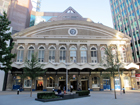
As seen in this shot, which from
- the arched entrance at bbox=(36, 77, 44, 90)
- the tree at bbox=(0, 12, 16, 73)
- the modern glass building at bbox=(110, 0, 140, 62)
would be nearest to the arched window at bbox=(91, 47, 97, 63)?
the arched entrance at bbox=(36, 77, 44, 90)

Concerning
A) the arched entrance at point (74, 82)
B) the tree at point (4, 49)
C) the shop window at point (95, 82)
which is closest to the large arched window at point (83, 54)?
the arched entrance at point (74, 82)

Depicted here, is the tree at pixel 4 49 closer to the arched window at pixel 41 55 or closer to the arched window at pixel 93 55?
the arched window at pixel 41 55

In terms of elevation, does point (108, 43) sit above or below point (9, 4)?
below

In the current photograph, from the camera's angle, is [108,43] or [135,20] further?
[135,20]

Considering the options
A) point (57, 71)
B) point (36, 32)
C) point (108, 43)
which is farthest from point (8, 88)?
point (108, 43)

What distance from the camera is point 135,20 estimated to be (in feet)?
152

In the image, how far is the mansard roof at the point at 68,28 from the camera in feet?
113

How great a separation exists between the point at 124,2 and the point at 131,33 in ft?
50.4

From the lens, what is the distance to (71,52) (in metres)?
33.8

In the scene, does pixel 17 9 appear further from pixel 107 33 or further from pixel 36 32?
pixel 107 33

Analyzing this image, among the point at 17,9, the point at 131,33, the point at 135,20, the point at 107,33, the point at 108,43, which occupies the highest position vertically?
the point at 17,9

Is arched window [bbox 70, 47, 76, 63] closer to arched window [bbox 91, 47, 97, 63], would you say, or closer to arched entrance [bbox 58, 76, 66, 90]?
arched window [bbox 91, 47, 97, 63]

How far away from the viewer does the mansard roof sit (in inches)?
1357

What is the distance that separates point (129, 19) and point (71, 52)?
31.7 metres
